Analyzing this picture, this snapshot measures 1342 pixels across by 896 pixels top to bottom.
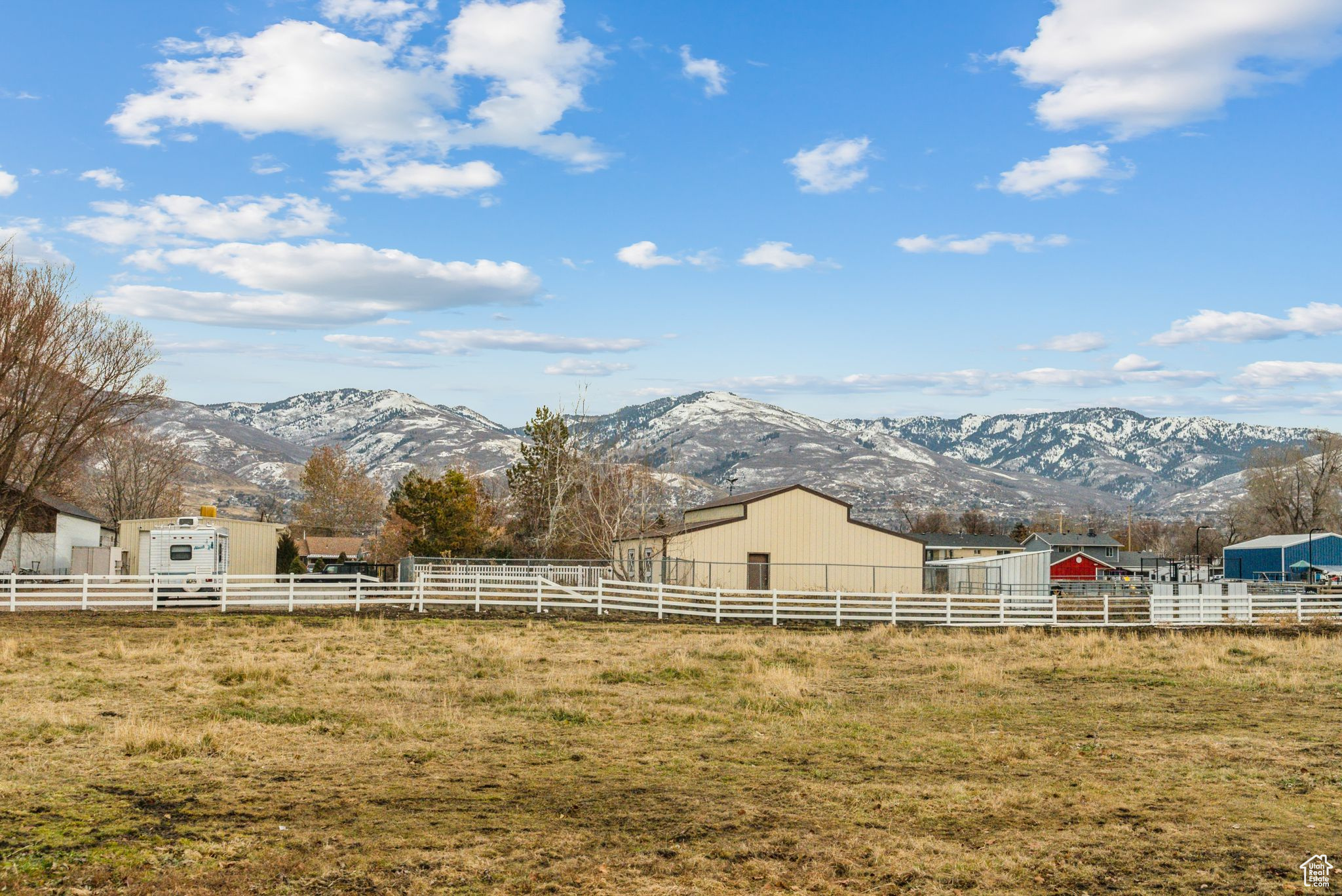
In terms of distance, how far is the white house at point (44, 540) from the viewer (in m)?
50.9

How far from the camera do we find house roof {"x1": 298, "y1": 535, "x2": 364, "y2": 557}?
112 m

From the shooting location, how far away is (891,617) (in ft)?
118

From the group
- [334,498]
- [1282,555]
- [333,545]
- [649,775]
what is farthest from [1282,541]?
[333,545]

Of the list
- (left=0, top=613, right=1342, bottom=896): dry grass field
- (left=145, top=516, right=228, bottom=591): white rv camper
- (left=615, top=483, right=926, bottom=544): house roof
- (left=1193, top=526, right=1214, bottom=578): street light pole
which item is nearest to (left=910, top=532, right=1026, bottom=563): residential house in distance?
(left=1193, top=526, right=1214, bottom=578): street light pole

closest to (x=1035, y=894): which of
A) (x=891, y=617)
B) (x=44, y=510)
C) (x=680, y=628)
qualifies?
(x=680, y=628)

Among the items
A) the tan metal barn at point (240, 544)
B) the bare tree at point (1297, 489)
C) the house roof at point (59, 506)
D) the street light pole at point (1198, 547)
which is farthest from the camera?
the bare tree at point (1297, 489)

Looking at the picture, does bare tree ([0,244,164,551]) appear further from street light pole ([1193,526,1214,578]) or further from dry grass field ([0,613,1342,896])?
street light pole ([1193,526,1214,578])

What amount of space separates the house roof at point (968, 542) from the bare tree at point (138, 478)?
6511cm

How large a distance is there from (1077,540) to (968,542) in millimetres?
18426

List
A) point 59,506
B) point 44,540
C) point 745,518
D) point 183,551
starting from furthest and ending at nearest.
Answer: point 59,506 < point 44,540 < point 745,518 < point 183,551

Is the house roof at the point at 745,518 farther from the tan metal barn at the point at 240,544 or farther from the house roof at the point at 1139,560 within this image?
the house roof at the point at 1139,560

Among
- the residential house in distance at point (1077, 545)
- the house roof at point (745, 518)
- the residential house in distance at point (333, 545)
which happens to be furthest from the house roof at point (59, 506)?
the residential house in distance at point (1077, 545)

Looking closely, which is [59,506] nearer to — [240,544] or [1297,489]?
[240,544]

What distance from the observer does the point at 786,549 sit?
49.2m
